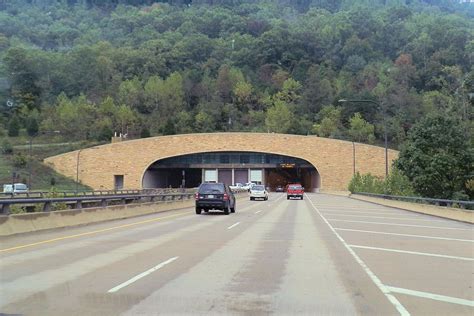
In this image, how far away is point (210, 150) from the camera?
122188 millimetres

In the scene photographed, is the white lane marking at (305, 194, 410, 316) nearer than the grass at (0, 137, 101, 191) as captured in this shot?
Yes

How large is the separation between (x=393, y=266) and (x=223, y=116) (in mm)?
161248

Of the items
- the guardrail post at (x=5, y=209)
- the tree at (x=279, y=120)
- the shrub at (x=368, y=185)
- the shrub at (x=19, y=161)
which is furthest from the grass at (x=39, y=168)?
the guardrail post at (x=5, y=209)

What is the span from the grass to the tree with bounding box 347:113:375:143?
210 ft

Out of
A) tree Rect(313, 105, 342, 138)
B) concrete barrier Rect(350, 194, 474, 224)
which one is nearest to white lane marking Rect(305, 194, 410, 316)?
concrete barrier Rect(350, 194, 474, 224)

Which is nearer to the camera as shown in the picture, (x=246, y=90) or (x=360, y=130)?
(x=360, y=130)

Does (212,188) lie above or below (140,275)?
above

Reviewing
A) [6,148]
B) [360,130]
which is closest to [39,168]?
[6,148]

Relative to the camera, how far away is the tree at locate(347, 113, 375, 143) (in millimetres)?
141250

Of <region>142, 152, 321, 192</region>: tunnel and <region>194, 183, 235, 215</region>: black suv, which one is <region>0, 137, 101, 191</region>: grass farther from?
<region>194, 183, 235, 215</region>: black suv

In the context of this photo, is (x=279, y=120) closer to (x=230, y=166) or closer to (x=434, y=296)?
(x=230, y=166)

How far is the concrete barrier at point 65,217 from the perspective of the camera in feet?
59.1

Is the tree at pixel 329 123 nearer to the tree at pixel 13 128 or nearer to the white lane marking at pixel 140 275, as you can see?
the tree at pixel 13 128

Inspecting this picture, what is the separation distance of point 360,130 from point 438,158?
95.1 meters
